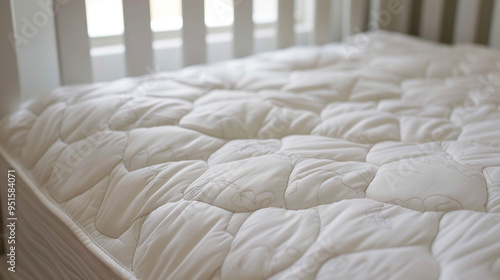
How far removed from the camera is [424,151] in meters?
0.80

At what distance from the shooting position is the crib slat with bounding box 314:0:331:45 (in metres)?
1.64

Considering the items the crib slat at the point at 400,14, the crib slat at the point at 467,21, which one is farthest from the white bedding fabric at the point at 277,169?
the crib slat at the point at 400,14

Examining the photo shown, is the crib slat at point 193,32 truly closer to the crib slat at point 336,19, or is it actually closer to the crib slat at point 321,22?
the crib slat at point 321,22

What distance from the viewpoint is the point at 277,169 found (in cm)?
72

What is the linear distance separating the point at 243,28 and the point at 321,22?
345 mm

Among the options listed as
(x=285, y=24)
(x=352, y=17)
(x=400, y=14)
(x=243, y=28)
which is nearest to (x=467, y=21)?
(x=400, y=14)

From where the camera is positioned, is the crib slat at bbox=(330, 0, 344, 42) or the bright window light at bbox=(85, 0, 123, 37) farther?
the crib slat at bbox=(330, 0, 344, 42)

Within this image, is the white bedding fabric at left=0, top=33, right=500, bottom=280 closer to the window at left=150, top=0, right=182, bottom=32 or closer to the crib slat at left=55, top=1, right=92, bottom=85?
the crib slat at left=55, top=1, right=92, bottom=85

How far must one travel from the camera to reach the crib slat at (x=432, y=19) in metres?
1.79

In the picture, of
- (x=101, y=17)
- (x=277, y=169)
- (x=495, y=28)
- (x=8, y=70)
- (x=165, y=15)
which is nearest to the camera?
(x=277, y=169)

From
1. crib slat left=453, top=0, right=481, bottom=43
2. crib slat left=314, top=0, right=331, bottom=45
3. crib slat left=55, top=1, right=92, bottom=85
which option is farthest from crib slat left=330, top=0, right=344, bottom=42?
crib slat left=55, top=1, right=92, bottom=85

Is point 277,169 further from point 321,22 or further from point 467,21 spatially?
point 467,21

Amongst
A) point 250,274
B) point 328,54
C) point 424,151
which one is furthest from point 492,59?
point 250,274

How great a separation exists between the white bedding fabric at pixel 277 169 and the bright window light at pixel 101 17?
33 cm
